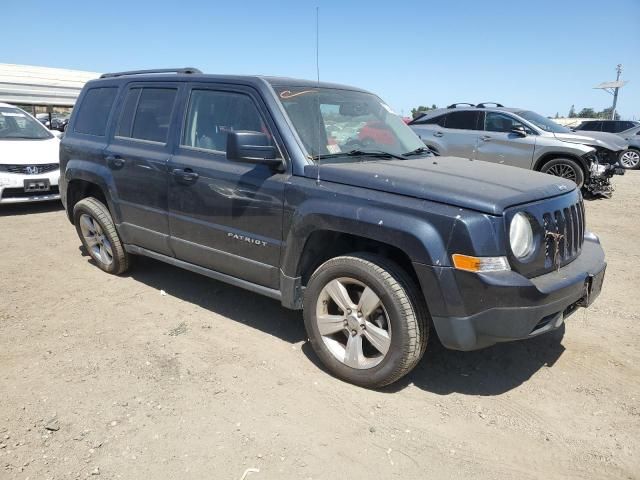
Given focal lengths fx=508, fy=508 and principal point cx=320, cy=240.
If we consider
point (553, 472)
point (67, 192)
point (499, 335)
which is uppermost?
point (67, 192)

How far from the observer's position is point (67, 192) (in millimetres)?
5242

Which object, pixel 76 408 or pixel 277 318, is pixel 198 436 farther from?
pixel 277 318

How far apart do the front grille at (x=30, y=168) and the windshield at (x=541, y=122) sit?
29.4ft

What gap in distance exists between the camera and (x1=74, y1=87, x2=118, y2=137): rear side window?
15.6ft

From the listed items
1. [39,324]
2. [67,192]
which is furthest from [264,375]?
[67,192]

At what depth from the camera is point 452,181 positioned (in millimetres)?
3012

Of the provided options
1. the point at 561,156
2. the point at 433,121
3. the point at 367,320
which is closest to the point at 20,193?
the point at 367,320

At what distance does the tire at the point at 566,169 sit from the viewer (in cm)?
965

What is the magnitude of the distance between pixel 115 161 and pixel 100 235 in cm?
96

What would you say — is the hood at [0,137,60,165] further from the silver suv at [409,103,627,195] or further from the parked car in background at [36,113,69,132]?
the silver suv at [409,103,627,195]

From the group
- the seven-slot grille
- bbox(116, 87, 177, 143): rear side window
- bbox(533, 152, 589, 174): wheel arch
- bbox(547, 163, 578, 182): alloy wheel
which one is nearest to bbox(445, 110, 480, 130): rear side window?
bbox(533, 152, 589, 174): wheel arch

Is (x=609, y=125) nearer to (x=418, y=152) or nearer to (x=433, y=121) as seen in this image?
(x=433, y=121)

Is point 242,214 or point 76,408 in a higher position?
point 242,214

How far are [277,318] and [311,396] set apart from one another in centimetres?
121
